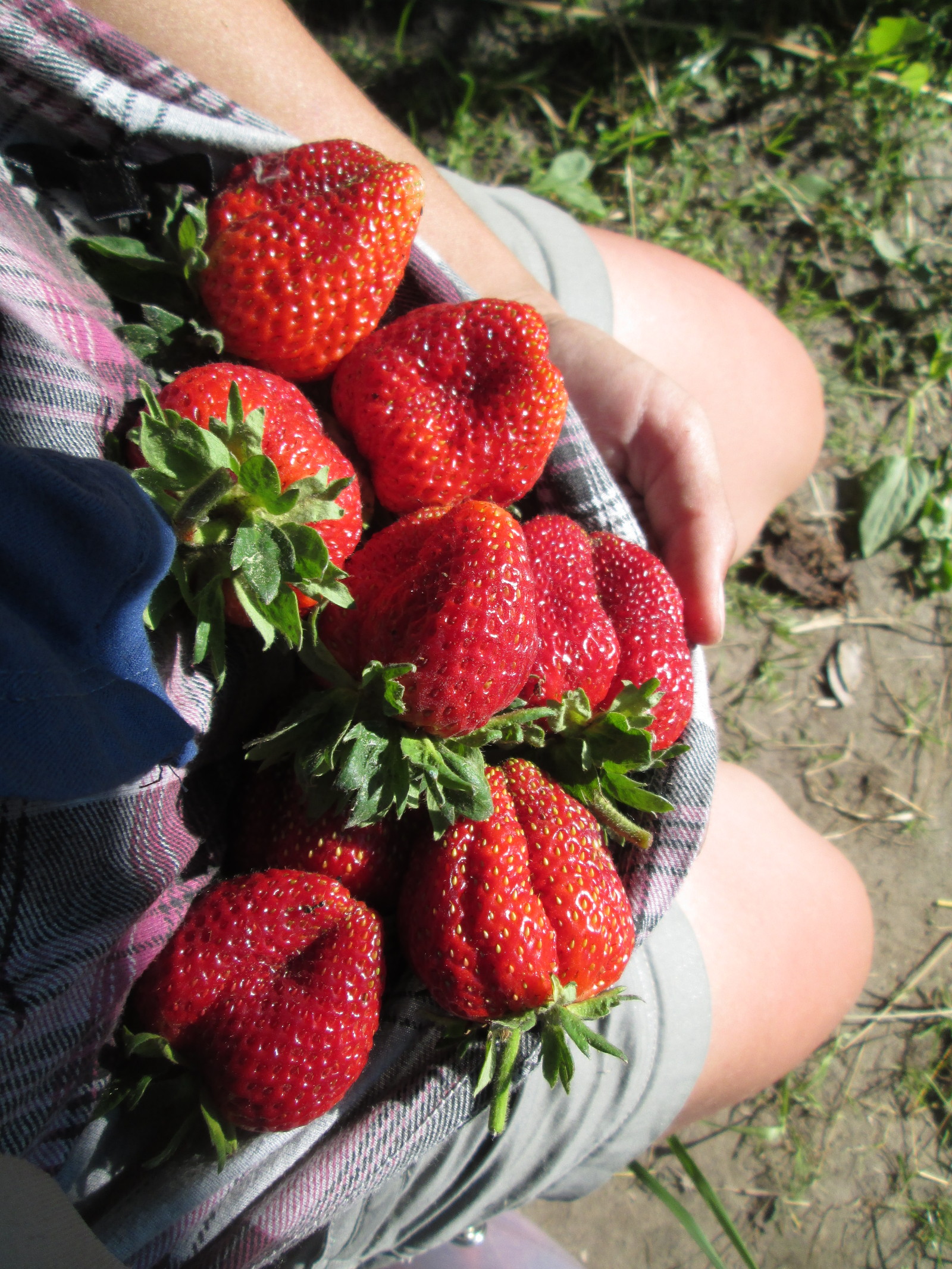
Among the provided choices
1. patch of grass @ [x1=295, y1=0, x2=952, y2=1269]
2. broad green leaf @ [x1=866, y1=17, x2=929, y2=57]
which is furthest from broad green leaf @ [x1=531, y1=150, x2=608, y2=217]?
broad green leaf @ [x1=866, y1=17, x2=929, y2=57]

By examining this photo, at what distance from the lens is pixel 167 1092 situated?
66 cm

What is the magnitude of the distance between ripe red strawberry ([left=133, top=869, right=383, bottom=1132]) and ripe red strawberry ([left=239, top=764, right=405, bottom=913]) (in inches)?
0.9

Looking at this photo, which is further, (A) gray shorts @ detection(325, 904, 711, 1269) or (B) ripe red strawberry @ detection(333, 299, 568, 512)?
(A) gray shorts @ detection(325, 904, 711, 1269)

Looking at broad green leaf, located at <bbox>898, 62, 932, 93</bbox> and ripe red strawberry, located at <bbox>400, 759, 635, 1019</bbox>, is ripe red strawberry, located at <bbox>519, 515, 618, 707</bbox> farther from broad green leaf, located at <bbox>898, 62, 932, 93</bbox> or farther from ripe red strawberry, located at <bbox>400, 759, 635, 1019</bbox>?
broad green leaf, located at <bbox>898, 62, 932, 93</bbox>

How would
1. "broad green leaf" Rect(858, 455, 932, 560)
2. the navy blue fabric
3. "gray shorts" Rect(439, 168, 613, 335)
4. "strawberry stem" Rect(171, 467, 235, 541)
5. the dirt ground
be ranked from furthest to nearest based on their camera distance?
"broad green leaf" Rect(858, 455, 932, 560), the dirt ground, "gray shorts" Rect(439, 168, 613, 335), "strawberry stem" Rect(171, 467, 235, 541), the navy blue fabric

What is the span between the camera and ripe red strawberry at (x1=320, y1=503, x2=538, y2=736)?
63cm

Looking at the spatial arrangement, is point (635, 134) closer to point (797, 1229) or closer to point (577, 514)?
point (577, 514)

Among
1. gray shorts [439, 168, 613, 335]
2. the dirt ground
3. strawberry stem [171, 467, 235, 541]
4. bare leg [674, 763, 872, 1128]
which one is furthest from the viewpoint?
the dirt ground

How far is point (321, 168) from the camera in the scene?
0.74m

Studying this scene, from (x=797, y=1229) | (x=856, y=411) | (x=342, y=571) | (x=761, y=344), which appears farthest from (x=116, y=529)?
(x=856, y=411)

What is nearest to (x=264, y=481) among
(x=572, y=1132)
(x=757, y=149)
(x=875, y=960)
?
(x=572, y=1132)

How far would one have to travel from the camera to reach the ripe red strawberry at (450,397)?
0.74 m

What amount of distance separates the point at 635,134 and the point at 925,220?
66cm

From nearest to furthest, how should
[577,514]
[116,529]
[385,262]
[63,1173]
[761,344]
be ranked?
1. [116,529]
2. [63,1173]
3. [385,262]
4. [577,514]
5. [761,344]
